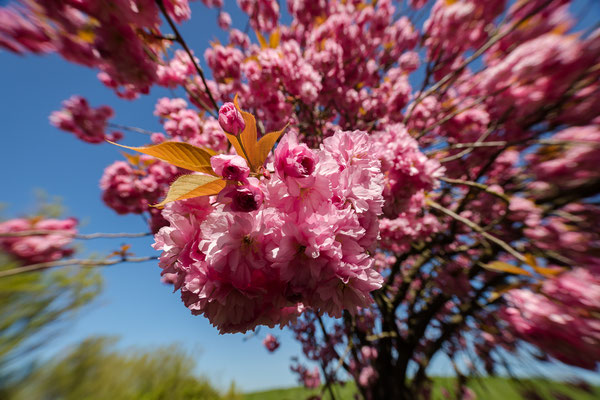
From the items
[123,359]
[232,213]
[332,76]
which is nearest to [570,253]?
[232,213]

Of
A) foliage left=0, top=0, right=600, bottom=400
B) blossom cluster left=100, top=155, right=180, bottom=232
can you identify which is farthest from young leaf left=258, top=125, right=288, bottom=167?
blossom cluster left=100, top=155, right=180, bottom=232

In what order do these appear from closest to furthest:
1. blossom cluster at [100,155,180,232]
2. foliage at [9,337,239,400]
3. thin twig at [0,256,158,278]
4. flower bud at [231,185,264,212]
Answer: flower bud at [231,185,264,212] → thin twig at [0,256,158,278] → blossom cluster at [100,155,180,232] → foliage at [9,337,239,400]

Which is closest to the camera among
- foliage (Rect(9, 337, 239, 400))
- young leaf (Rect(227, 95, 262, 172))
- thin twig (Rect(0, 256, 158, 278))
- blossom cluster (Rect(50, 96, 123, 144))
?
young leaf (Rect(227, 95, 262, 172))

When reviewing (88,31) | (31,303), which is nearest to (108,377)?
(31,303)

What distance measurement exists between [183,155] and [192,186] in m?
0.11

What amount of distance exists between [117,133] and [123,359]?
11.4 feet

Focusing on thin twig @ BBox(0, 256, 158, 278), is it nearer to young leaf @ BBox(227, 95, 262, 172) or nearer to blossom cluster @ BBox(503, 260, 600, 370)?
young leaf @ BBox(227, 95, 262, 172)

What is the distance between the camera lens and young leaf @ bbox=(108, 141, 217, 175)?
1.83 ft

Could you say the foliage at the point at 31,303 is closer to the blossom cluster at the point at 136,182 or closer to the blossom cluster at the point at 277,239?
the blossom cluster at the point at 136,182

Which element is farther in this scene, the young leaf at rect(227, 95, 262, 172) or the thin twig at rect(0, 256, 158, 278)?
the thin twig at rect(0, 256, 158, 278)

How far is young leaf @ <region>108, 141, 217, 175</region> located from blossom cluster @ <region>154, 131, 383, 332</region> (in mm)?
90

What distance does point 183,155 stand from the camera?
587mm

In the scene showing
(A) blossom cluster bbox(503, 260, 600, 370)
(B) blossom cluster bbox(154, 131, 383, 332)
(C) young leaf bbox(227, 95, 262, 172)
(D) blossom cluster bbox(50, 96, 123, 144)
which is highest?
(D) blossom cluster bbox(50, 96, 123, 144)

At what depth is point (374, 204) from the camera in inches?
24.8
